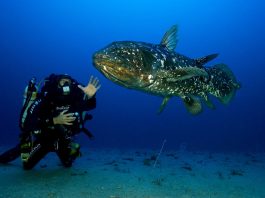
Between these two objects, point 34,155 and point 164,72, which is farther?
point 34,155

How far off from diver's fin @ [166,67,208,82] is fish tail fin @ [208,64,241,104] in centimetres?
89

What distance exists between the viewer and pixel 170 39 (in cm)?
480

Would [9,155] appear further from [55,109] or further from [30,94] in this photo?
[55,109]

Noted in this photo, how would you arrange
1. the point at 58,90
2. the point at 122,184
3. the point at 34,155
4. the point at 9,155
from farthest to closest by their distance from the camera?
the point at 9,155
the point at 34,155
the point at 58,90
the point at 122,184

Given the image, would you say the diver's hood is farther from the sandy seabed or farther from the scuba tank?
the sandy seabed

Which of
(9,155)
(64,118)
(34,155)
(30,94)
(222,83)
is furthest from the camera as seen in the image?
(9,155)

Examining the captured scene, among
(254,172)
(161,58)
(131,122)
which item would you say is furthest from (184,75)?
(131,122)

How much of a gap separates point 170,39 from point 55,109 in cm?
448

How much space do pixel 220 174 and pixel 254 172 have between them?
1962mm

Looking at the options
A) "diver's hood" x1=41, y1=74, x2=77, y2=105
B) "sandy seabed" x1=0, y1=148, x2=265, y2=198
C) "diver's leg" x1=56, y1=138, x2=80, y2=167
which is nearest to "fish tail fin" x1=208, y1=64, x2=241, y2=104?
"sandy seabed" x1=0, y1=148, x2=265, y2=198

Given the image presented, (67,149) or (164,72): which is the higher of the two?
(164,72)

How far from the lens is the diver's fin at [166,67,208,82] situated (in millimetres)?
3662

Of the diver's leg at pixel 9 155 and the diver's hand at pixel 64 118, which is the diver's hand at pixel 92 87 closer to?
the diver's hand at pixel 64 118

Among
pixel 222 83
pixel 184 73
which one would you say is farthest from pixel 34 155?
pixel 184 73
